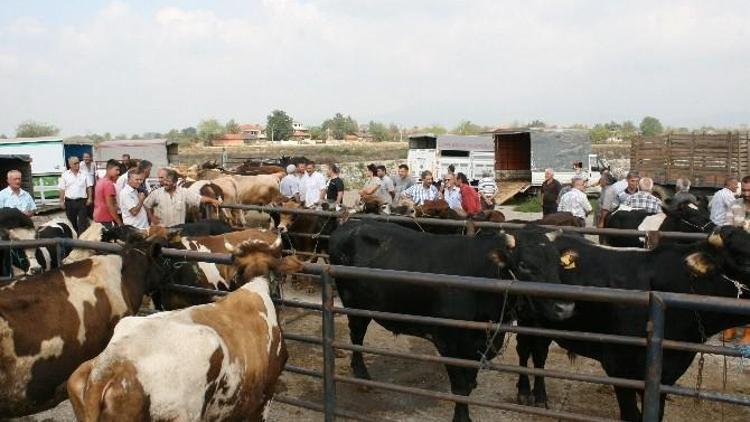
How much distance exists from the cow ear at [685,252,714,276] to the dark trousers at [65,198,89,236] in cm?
1095

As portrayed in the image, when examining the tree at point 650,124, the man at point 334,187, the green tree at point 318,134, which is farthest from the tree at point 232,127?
the man at point 334,187

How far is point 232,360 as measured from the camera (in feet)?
10.9

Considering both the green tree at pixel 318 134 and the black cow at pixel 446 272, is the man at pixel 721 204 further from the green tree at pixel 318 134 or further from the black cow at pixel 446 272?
the green tree at pixel 318 134

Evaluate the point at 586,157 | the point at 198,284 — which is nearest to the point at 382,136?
the point at 586,157

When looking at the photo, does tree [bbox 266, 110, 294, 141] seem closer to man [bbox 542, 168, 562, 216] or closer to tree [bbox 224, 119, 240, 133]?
tree [bbox 224, 119, 240, 133]

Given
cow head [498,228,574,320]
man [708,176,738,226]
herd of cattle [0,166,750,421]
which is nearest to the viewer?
herd of cattle [0,166,750,421]

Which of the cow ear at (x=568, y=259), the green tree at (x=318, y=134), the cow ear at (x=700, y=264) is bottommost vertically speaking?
the cow ear at (x=568, y=259)

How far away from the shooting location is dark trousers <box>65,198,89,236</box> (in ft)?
40.0

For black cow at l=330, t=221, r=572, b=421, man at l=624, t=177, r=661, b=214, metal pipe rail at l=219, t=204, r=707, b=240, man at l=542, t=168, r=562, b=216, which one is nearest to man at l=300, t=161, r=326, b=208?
metal pipe rail at l=219, t=204, r=707, b=240

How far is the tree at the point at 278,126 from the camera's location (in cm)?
9244

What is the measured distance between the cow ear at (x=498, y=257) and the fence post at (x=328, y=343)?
130 centimetres

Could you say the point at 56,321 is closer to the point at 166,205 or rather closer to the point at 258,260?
the point at 258,260

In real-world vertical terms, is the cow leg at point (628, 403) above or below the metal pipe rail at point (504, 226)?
below

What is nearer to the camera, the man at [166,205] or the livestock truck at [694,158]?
the man at [166,205]
